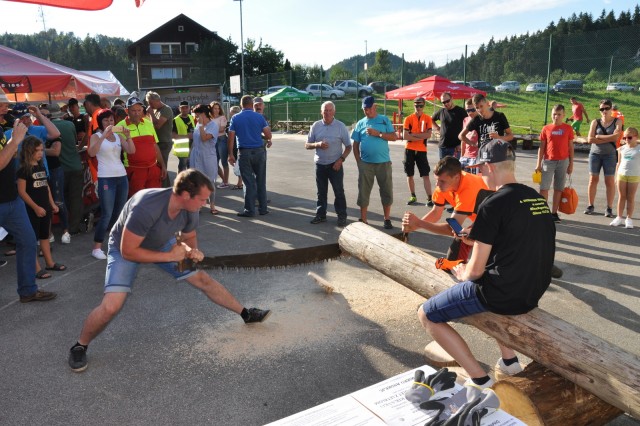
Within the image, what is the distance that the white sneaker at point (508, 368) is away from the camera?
3561mm

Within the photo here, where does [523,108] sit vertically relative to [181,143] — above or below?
above

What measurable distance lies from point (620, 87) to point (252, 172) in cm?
1752

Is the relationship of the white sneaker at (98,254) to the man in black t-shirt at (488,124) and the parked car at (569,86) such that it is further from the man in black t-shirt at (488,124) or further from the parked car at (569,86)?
the parked car at (569,86)

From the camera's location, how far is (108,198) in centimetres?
638

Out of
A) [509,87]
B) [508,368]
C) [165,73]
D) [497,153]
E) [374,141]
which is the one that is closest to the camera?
[497,153]

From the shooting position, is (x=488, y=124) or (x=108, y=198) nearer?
(x=108, y=198)

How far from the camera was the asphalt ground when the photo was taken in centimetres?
343

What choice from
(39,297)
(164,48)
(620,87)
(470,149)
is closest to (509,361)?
(39,297)

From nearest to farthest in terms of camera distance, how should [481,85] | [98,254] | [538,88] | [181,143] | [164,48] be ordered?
[98,254] < [181,143] < [538,88] < [481,85] < [164,48]

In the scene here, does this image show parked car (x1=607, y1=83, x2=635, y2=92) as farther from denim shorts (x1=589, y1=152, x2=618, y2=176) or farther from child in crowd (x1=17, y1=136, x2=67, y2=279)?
child in crowd (x1=17, y1=136, x2=67, y2=279)

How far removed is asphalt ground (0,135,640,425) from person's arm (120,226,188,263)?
87 centimetres

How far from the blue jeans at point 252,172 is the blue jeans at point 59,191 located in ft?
8.60

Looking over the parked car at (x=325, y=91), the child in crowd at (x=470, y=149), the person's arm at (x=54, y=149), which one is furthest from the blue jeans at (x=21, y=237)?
the parked car at (x=325, y=91)

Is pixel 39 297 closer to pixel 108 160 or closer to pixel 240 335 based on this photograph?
pixel 108 160
